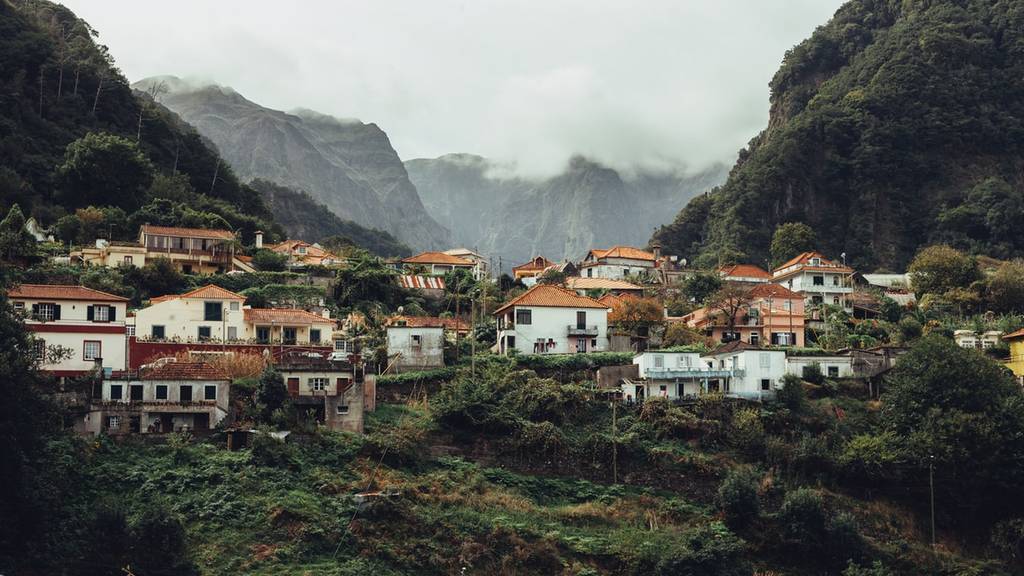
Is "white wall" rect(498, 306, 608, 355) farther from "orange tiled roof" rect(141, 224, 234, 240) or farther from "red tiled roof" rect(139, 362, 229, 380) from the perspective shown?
"orange tiled roof" rect(141, 224, 234, 240)

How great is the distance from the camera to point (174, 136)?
355 ft

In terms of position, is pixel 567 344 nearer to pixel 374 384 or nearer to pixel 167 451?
pixel 374 384

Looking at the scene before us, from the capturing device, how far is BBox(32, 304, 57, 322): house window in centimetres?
5109

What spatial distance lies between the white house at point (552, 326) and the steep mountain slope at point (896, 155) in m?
42.6

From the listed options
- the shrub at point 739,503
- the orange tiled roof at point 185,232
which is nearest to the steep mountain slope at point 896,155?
the orange tiled roof at point 185,232

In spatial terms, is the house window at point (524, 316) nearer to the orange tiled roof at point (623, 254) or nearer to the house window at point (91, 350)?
the house window at point (91, 350)

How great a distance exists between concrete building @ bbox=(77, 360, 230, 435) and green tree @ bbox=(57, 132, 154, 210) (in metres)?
41.2

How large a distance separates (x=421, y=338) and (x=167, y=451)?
15974mm

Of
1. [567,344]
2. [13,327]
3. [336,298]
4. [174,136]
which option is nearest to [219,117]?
[174,136]

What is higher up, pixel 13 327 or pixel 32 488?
pixel 13 327

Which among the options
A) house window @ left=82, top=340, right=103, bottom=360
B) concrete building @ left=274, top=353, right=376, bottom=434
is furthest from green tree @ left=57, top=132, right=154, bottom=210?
concrete building @ left=274, top=353, right=376, bottom=434

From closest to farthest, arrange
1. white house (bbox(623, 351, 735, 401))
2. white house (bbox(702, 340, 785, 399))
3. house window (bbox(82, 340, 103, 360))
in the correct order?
house window (bbox(82, 340, 103, 360)) < white house (bbox(623, 351, 735, 401)) < white house (bbox(702, 340, 785, 399))

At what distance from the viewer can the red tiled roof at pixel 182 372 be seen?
47.8 m

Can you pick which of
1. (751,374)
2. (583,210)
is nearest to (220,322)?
(751,374)
